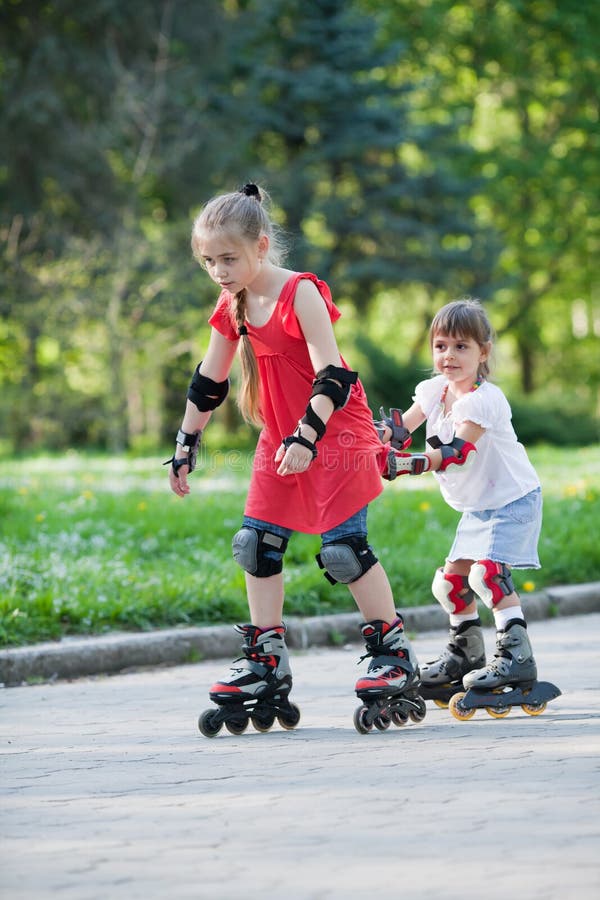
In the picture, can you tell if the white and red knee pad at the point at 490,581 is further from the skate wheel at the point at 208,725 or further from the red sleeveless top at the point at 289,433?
the skate wheel at the point at 208,725

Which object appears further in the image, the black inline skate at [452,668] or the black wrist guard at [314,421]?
the black inline skate at [452,668]

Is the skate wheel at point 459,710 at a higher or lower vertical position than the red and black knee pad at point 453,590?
lower

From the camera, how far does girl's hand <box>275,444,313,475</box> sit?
439cm

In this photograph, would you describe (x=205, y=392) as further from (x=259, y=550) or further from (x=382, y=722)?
(x=382, y=722)

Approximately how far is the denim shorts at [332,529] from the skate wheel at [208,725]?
1.90 feet

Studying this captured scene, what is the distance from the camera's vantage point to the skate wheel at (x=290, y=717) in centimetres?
477

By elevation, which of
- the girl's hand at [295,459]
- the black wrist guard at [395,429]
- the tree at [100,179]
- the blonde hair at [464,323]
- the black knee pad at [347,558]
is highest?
the tree at [100,179]

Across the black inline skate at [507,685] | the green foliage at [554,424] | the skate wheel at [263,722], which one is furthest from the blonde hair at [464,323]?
the green foliage at [554,424]

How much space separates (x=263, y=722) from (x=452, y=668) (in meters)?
0.80

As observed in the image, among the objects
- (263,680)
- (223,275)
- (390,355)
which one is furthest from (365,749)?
(390,355)

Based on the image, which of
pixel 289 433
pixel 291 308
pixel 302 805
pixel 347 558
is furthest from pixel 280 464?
pixel 302 805

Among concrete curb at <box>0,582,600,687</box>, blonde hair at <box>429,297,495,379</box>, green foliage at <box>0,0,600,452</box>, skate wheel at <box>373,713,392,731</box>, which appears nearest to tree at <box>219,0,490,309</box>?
green foliage at <box>0,0,600,452</box>

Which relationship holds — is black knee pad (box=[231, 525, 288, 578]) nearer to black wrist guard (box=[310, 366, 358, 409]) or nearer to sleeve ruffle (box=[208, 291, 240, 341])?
black wrist guard (box=[310, 366, 358, 409])

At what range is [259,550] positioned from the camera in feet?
15.5
